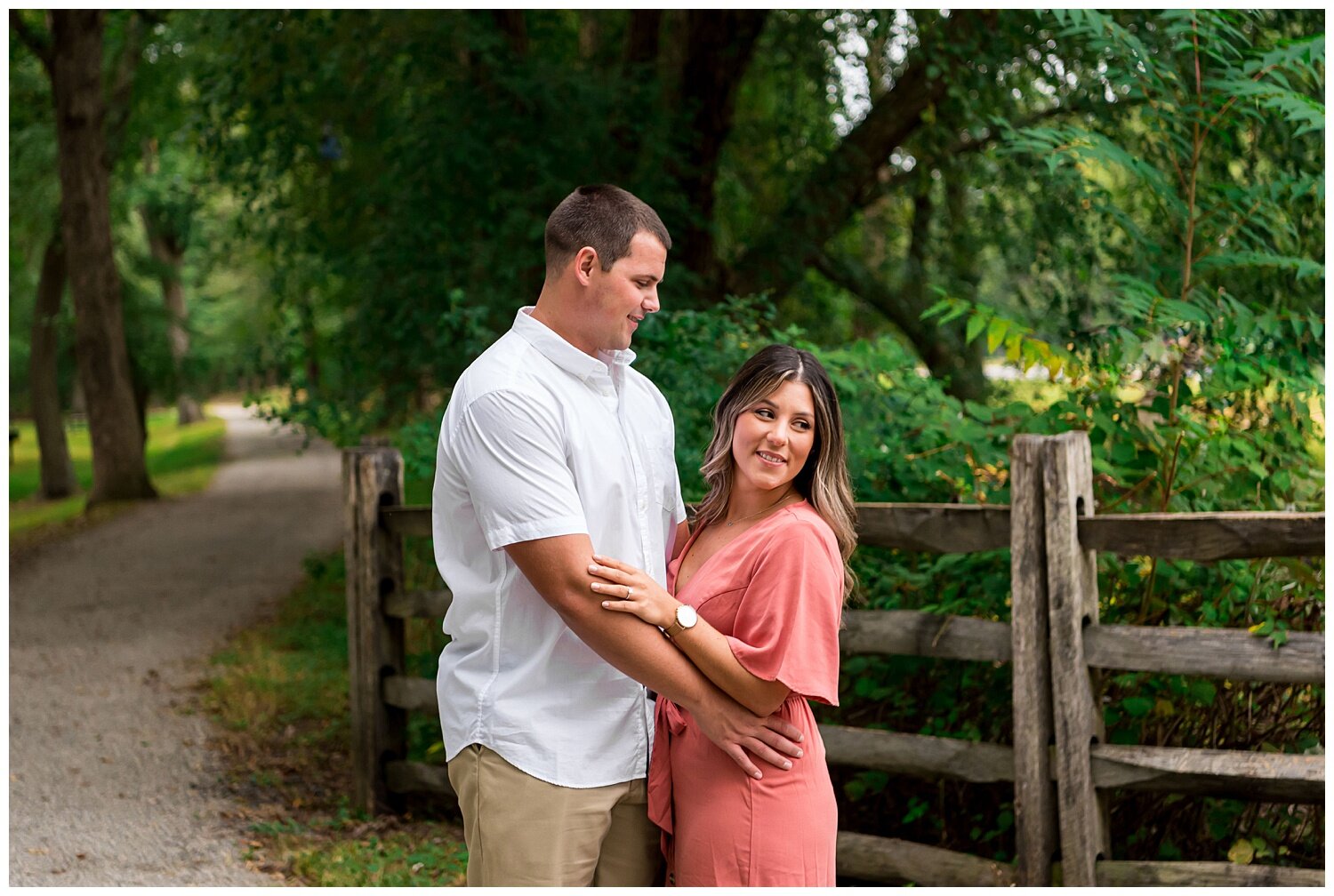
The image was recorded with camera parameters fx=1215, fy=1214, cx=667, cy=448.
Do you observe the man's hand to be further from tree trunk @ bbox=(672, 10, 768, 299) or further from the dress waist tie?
tree trunk @ bbox=(672, 10, 768, 299)

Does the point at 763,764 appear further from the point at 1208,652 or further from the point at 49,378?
the point at 49,378

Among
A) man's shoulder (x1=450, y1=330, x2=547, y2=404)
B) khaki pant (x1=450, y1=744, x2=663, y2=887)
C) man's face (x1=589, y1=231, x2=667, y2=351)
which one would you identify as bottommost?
khaki pant (x1=450, y1=744, x2=663, y2=887)

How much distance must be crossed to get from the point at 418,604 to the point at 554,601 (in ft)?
11.4

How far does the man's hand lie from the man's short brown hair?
0.95 metres

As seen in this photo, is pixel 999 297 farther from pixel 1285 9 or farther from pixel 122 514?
pixel 122 514

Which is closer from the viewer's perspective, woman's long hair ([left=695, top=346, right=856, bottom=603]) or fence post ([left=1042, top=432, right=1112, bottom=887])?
woman's long hair ([left=695, top=346, right=856, bottom=603])

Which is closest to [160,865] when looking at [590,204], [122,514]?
[590,204]

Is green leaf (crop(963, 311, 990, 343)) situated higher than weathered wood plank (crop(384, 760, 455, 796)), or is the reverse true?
green leaf (crop(963, 311, 990, 343))

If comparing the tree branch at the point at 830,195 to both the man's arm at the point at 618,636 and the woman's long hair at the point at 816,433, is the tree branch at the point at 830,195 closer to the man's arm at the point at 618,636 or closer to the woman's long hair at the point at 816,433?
the woman's long hair at the point at 816,433

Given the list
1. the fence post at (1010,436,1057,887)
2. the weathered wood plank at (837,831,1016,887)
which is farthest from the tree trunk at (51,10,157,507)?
the fence post at (1010,436,1057,887)

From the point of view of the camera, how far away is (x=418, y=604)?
5711 mm

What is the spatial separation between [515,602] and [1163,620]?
120 inches

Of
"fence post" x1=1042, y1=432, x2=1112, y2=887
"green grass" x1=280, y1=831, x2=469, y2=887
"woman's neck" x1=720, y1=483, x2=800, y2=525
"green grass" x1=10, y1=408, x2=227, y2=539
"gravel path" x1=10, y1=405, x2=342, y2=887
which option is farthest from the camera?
"green grass" x1=10, y1=408, x2=227, y2=539

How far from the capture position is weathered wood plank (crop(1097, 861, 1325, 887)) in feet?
13.1
